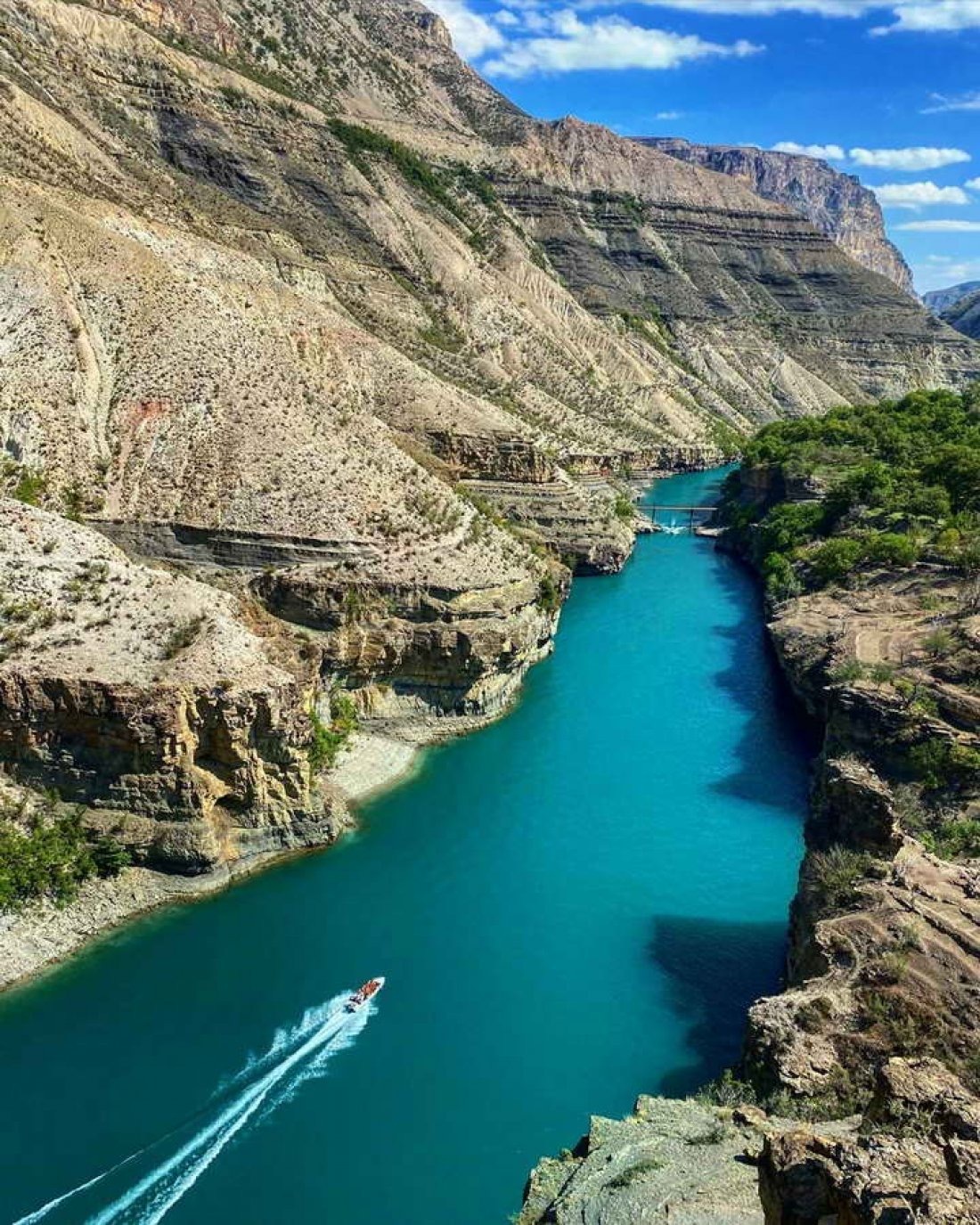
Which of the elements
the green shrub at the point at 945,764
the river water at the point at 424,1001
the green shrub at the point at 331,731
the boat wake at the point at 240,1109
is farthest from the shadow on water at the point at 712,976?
the green shrub at the point at 331,731

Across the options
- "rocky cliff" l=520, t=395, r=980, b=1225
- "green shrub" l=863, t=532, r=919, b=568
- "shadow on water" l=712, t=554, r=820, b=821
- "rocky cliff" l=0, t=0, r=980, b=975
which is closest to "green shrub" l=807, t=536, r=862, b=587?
"green shrub" l=863, t=532, r=919, b=568

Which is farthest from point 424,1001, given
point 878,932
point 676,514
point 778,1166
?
point 676,514

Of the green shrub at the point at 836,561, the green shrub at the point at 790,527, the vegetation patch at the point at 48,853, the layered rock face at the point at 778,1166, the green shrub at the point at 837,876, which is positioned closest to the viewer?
the layered rock face at the point at 778,1166

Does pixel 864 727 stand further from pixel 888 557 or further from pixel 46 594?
pixel 46 594

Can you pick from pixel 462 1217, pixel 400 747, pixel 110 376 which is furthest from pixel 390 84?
pixel 462 1217

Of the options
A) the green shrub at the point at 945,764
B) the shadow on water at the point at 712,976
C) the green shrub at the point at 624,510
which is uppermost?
the green shrub at the point at 624,510

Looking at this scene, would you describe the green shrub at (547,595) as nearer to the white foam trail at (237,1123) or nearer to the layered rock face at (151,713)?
the layered rock face at (151,713)
